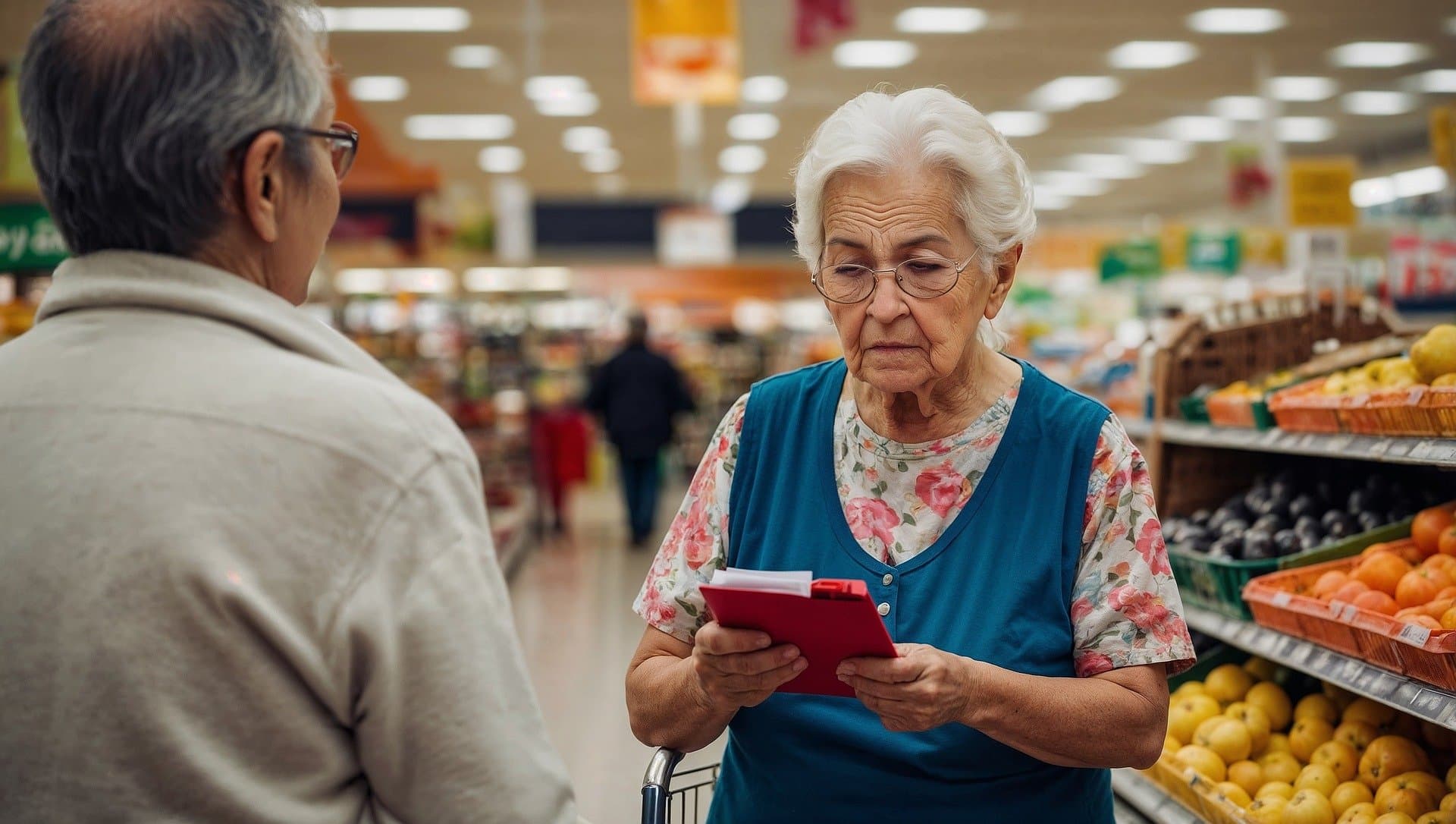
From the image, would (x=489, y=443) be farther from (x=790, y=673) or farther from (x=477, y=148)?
(x=790, y=673)

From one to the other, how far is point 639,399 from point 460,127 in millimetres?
8109

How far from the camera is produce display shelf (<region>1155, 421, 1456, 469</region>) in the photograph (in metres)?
2.34

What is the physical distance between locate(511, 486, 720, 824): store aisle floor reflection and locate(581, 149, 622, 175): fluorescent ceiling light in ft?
29.9

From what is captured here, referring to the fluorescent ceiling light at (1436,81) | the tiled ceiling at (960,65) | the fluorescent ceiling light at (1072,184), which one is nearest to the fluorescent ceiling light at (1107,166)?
the fluorescent ceiling light at (1072,184)

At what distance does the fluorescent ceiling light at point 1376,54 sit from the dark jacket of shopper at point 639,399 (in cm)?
823

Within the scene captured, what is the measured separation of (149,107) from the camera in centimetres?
107

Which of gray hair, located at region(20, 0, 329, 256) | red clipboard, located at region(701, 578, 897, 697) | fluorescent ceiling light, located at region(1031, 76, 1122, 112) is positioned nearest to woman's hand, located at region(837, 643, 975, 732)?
red clipboard, located at region(701, 578, 897, 697)

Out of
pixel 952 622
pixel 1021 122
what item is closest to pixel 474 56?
pixel 1021 122

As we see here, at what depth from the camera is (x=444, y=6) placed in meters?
11.1

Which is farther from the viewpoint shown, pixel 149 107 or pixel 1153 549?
pixel 1153 549

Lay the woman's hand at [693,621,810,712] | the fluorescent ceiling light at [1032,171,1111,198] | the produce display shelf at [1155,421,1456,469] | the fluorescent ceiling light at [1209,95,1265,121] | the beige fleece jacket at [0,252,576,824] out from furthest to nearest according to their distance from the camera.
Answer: the fluorescent ceiling light at [1032,171,1111,198]
the fluorescent ceiling light at [1209,95,1265,121]
the produce display shelf at [1155,421,1456,469]
the woman's hand at [693,621,810,712]
the beige fleece jacket at [0,252,576,824]

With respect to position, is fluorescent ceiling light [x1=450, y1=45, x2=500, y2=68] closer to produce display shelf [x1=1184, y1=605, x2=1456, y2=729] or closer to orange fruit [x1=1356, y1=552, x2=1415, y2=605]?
produce display shelf [x1=1184, y1=605, x2=1456, y2=729]

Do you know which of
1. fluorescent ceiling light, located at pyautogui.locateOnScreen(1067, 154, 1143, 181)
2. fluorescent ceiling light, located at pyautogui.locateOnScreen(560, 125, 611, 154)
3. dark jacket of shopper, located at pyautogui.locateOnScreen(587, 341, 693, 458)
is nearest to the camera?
dark jacket of shopper, located at pyautogui.locateOnScreen(587, 341, 693, 458)

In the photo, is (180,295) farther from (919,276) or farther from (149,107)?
(919,276)
